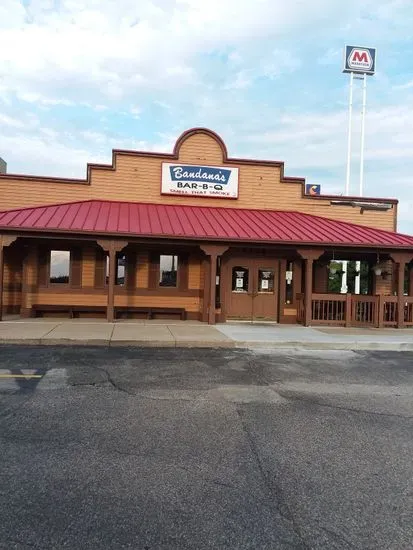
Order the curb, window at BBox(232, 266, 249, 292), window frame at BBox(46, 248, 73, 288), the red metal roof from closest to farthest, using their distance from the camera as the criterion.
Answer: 1. the curb
2. the red metal roof
3. window frame at BBox(46, 248, 73, 288)
4. window at BBox(232, 266, 249, 292)

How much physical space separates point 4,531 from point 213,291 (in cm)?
1299

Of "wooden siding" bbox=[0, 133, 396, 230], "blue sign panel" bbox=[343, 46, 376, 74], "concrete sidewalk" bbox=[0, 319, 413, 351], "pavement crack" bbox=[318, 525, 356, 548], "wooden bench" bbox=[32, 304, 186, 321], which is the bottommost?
"pavement crack" bbox=[318, 525, 356, 548]

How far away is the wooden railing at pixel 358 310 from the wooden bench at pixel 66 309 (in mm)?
7399

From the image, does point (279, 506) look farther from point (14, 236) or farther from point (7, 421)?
point (14, 236)

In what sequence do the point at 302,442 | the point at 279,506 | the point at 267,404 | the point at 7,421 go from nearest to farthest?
1. the point at 279,506
2. the point at 302,442
3. the point at 7,421
4. the point at 267,404

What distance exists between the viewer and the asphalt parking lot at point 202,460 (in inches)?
130

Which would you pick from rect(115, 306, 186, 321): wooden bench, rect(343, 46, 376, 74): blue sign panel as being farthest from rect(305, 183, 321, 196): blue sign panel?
rect(115, 306, 186, 321): wooden bench

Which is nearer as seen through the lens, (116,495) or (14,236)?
(116,495)

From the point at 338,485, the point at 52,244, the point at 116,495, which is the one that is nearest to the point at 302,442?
the point at 338,485

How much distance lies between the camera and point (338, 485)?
410 centimetres

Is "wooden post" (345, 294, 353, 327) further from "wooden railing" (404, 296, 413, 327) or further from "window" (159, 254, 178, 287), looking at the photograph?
"window" (159, 254, 178, 287)

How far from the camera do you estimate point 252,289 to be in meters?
17.9

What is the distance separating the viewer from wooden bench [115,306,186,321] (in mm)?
17500

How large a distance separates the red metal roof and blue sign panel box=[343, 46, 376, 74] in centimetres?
1355
